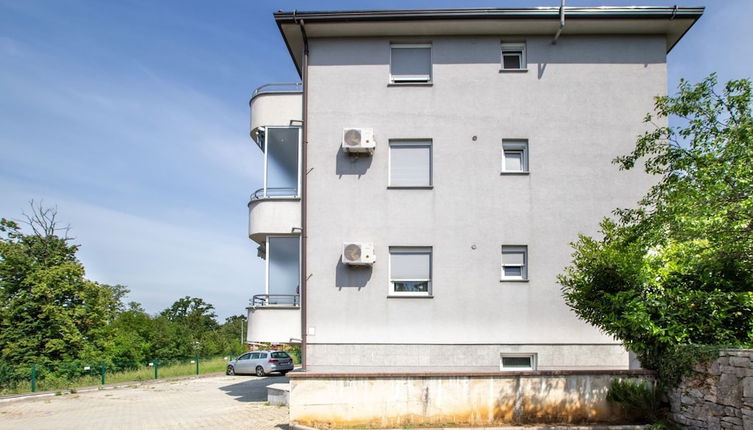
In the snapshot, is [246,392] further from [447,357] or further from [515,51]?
[515,51]

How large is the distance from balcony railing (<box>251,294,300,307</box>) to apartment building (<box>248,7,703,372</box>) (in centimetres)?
100

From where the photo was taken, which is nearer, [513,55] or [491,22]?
[491,22]

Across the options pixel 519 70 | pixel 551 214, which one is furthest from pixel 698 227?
pixel 519 70

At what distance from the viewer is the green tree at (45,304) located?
83.0 ft

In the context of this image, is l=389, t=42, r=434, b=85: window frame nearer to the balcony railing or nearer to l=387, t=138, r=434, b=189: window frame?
l=387, t=138, r=434, b=189: window frame

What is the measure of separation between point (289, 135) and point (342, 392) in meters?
7.73

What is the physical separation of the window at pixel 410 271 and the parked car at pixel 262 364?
17.2 m

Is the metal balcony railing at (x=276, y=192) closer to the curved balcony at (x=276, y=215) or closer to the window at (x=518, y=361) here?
the curved balcony at (x=276, y=215)

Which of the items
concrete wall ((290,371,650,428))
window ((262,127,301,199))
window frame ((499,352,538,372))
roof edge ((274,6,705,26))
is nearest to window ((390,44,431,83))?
roof edge ((274,6,705,26))

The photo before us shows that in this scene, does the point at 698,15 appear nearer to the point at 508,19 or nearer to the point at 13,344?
the point at 508,19

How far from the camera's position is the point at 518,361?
1188 cm

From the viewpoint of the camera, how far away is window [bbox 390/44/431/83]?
12.9m

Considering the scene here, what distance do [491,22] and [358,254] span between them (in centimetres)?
636

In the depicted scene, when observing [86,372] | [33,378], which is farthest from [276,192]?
[86,372]
